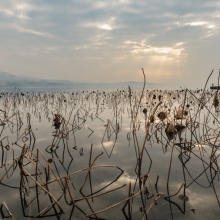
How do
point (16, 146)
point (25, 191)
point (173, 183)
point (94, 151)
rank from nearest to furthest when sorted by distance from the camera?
point (25, 191), point (173, 183), point (94, 151), point (16, 146)

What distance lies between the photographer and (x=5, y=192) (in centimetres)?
343

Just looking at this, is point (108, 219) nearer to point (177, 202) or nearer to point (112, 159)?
point (177, 202)

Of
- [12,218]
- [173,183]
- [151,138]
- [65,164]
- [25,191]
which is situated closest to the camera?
[12,218]

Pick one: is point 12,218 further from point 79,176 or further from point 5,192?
point 79,176

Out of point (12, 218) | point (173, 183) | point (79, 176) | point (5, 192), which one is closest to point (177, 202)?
point (173, 183)

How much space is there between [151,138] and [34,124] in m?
5.42

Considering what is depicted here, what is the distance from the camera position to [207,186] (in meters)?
3.57

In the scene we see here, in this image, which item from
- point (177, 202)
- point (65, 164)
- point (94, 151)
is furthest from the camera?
point (94, 151)

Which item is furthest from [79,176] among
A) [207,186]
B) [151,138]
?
[151,138]

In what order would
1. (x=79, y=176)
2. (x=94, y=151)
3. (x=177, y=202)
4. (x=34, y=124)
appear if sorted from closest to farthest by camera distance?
1. (x=177, y=202)
2. (x=79, y=176)
3. (x=94, y=151)
4. (x=34, y=124)

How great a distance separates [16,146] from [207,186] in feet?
16.4

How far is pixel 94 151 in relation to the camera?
5633 mm

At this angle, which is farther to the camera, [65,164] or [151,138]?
[151,138]

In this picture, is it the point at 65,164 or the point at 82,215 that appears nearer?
the point at 82,215
